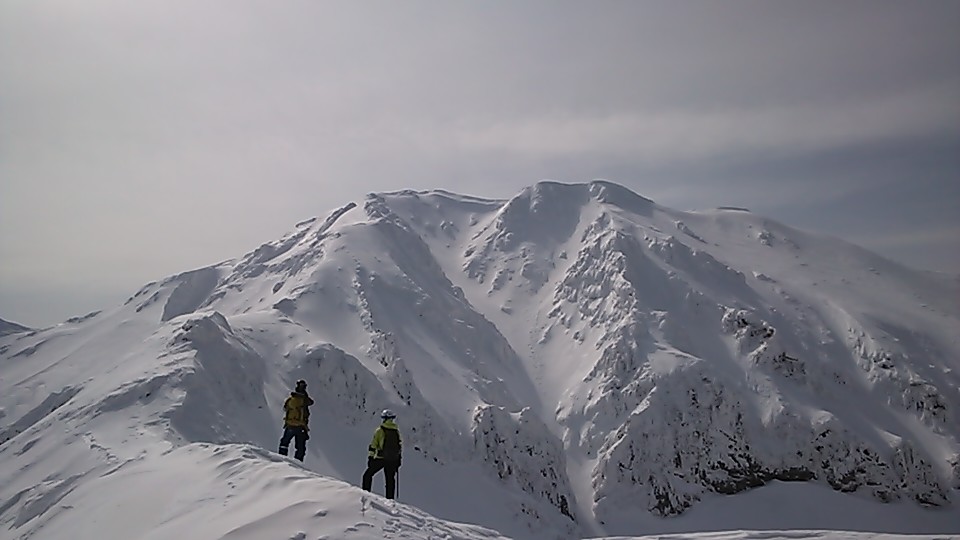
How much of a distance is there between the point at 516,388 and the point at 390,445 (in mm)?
36265

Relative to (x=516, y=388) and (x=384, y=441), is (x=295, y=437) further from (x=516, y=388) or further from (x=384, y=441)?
(x=516, y=388)

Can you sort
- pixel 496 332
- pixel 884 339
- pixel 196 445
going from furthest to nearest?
pixel 496 332
pixel 884 339
pixel 196 445

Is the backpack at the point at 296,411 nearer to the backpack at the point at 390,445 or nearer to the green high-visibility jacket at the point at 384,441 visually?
the green high-visibility jacket at the point at 384,441

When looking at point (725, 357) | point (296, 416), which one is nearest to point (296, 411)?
point (296, 416)

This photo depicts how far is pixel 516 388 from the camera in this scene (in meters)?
50.5

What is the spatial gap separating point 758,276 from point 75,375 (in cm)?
5382

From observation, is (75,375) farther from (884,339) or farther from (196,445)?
(884,339)

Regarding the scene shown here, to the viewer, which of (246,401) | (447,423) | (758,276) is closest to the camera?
(246,401)

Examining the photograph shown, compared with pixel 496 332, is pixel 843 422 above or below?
below

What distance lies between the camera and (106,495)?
14336mm

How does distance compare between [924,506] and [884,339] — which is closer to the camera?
[924,506]

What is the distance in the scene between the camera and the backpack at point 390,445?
48.5ft

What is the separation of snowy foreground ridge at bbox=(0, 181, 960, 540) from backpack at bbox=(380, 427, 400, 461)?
1869 mm

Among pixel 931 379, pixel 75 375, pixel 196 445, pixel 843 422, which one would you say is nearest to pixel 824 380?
pixel 843 422
